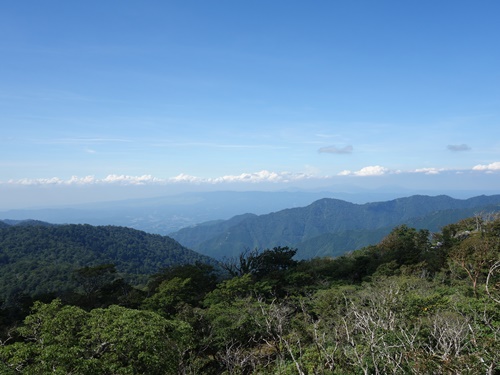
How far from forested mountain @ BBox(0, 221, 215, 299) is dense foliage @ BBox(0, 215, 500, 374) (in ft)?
139

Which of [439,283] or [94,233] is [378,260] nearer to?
[439,283]

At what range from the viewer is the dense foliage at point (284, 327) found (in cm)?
975

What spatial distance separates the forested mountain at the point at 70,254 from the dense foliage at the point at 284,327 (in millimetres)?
42278

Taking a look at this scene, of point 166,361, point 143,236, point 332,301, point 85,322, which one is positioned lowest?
point 143,236

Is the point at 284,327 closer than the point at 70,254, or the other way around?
the point at 284,327

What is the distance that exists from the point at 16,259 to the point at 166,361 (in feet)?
335

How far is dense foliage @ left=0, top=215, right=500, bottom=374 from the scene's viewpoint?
9.75 meters

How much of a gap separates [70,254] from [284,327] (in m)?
101

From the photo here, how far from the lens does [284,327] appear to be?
18781mm

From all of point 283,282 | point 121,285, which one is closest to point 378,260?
point 283,282

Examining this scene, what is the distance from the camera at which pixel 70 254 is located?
99.9 m

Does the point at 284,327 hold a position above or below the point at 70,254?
above

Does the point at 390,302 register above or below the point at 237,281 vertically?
above

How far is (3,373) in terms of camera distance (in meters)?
8.55
